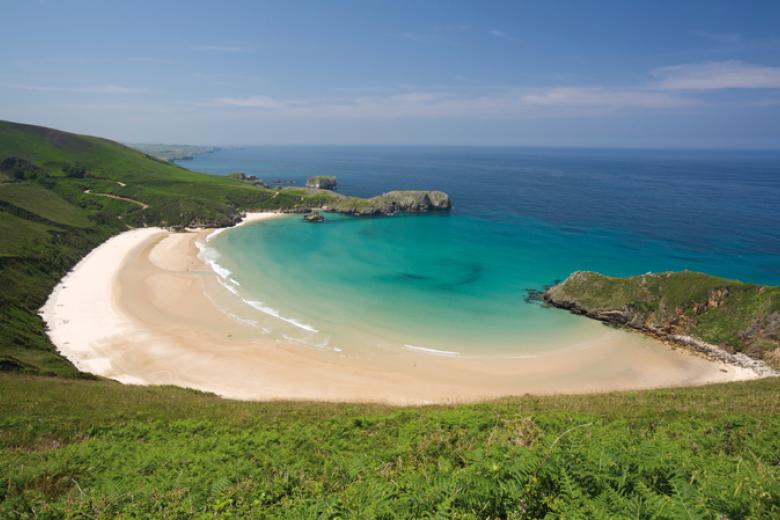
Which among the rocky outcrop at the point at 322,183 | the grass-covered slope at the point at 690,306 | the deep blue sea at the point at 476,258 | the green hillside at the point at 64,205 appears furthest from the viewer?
the rocky outcrop at the point at 322,183

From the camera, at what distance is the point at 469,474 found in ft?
26.5

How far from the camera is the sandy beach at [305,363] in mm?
33875

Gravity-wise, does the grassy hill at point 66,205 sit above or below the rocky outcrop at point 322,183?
below

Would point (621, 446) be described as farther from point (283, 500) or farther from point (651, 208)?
point (651, 208)

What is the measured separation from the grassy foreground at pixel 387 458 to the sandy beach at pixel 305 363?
449 inches

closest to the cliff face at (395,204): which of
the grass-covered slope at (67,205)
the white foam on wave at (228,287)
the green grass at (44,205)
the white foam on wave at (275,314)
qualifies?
the grass-covered slope at (67,205)

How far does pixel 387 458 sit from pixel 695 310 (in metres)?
48.0

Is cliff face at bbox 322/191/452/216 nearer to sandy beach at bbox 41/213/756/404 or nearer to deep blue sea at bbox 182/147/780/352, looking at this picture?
deep blue sea at bbox 182/147/780/352

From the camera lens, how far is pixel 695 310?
4428 cm

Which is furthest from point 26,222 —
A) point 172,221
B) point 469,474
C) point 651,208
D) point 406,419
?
point 651,208

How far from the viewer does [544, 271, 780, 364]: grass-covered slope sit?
3991 cm

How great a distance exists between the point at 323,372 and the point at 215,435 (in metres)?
19.8

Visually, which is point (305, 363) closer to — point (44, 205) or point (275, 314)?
point (275, 314)

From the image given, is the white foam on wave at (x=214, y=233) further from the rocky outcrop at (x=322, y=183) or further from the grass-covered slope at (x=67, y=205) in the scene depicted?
the rocky outcrop at (x=322, y=183)
